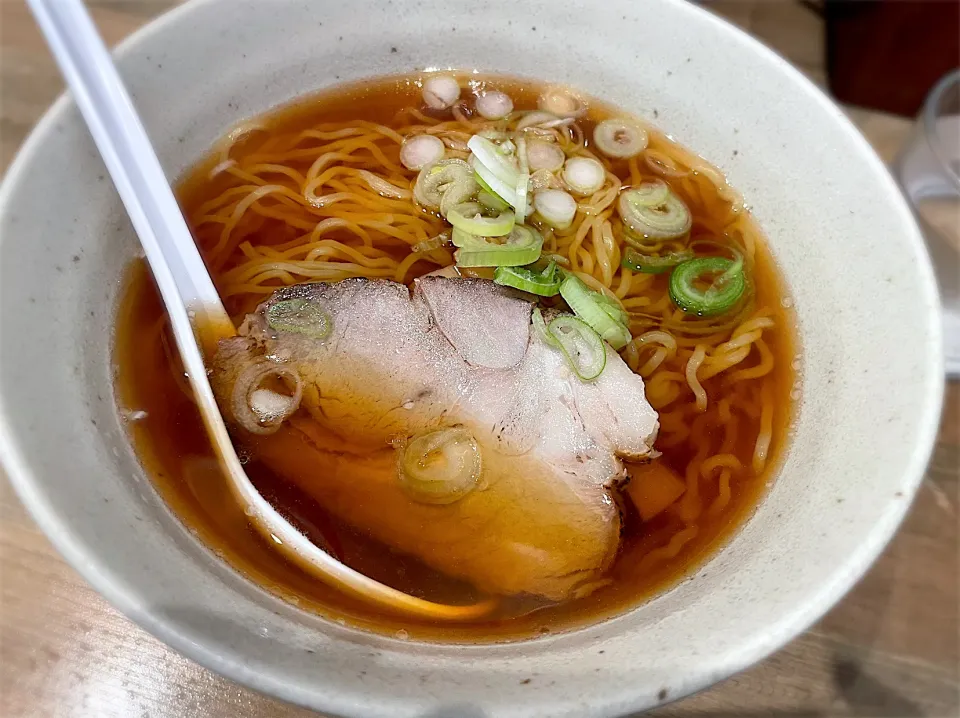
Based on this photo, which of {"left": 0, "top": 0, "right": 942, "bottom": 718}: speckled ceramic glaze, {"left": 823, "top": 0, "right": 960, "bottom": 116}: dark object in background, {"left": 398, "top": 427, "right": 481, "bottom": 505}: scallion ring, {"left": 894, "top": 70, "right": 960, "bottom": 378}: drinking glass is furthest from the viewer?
{"left": 823, "top": 0, "right": 960, "bottom": 116}: dark object in background

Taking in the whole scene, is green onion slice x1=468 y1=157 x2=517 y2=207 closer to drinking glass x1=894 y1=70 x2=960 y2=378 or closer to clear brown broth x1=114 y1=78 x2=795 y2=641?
clear brown broth x1=114 y1=78 x2=795 y2=641

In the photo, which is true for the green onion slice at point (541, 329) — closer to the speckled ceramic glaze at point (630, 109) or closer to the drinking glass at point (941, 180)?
the speckled ceramic glaze at point (630, 109)

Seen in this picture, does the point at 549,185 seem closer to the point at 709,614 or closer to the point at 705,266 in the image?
the point at 705,266

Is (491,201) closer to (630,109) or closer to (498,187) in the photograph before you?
(498,187)

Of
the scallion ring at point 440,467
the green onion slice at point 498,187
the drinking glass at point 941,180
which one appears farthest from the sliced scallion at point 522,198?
the drinking glass at point 941,180

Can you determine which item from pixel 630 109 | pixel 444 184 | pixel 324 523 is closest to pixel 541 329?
pixel 444 184

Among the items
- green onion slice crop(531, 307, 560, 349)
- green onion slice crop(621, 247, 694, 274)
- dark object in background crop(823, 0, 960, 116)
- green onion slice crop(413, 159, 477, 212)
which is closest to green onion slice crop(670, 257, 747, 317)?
green onion slice crop(621, 247, 694, 274)

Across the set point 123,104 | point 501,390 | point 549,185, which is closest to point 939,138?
point 549,185
